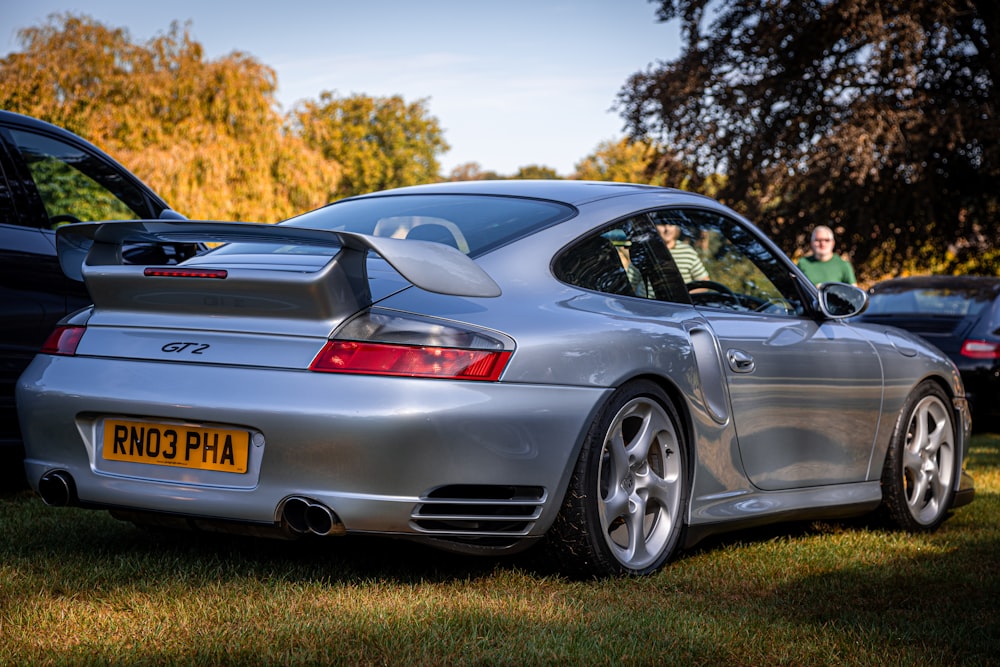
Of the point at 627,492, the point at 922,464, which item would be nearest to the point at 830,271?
the point at 922,464

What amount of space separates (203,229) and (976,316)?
9602 millimetres

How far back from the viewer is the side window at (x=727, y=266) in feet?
16.2

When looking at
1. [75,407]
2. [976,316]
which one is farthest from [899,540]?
[976,316]

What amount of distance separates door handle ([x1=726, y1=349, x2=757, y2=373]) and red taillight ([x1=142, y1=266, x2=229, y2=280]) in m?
1.95

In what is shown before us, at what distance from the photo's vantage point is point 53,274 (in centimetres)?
559

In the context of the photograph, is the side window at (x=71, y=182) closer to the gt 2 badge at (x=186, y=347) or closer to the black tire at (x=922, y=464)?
the gt 2 badge at (x=186, y=347)

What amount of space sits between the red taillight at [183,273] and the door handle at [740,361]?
1.95m

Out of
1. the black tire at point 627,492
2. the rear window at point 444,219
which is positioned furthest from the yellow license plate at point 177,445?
the black tire at point 627,492

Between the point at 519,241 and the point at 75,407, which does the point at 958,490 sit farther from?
the point at 75,407

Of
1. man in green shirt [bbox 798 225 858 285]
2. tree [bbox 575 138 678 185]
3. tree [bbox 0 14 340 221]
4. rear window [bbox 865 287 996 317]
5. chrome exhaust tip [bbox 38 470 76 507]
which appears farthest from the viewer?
tree [bbox 575 138 678 185]

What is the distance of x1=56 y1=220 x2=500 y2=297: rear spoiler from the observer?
3512 mm

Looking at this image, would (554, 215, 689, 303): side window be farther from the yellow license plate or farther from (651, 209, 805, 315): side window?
the yellow license plate

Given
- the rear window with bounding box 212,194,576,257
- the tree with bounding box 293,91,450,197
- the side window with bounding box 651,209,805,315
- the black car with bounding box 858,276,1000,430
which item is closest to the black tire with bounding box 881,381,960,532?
the side window with bounding box 651,209,805,315

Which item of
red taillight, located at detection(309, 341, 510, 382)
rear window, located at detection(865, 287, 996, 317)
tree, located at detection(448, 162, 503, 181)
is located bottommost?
tree, located at detection(448, 162, 503, 181)
